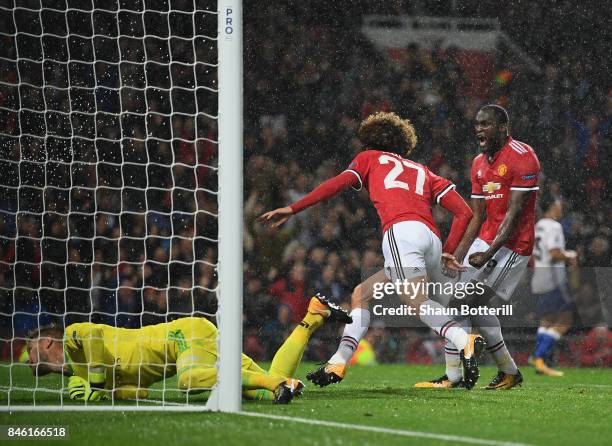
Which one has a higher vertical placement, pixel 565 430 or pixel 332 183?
pixel 332 183

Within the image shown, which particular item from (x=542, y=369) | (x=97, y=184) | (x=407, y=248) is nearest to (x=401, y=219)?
(x=407, y=248)

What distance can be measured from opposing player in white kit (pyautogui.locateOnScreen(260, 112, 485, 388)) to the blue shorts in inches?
160

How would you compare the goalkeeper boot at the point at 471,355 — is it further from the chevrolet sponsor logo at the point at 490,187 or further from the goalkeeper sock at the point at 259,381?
the chevrolet sponsor logo at the point at 490,187

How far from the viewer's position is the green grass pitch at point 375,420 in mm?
4390

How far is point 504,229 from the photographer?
770 cm

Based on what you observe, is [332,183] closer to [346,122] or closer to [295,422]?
[295,422]

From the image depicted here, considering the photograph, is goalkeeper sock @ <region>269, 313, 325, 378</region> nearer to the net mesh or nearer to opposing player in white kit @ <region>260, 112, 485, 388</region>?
opposing player in white kit @ <region>260, 112, 485, 388</region>

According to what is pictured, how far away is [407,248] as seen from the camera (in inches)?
270

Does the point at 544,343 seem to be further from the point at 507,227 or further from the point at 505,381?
the point at 507,227

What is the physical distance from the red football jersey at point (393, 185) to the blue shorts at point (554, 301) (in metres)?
4.32

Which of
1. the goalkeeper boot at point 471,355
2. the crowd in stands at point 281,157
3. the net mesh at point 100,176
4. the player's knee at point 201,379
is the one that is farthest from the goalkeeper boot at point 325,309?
the crowd in stands at point 281,157

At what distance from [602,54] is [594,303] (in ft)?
14.3

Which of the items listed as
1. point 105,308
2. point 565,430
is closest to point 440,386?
point 565,430

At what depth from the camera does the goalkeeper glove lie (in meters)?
6.03
